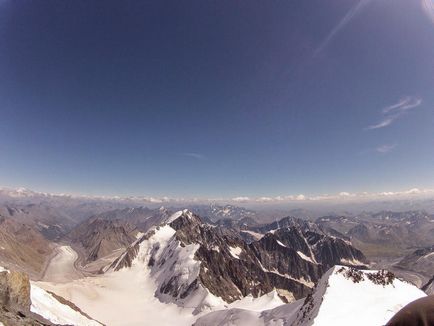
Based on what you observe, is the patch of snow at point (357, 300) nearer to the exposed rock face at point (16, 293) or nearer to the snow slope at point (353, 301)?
the snow slope at point (353, 301)

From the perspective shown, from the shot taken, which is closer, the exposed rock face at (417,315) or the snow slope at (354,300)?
the exposed rock face at (417,315)

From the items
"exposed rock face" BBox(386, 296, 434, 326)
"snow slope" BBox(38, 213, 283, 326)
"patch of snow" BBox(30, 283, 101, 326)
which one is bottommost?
"snow slope" BBox(38, 213, 283, 326)

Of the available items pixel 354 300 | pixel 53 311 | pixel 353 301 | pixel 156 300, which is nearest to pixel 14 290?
pixel 53 311

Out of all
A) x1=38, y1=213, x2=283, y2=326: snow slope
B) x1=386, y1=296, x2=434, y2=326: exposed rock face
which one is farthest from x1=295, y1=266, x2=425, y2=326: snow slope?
x1=38, y1=213, x2=283, y2=326: snow slope

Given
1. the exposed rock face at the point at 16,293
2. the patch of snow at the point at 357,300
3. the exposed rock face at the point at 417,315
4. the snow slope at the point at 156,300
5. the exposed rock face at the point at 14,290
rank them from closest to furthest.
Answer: the exposed rock face at the point at 417,315, the exposed rock face at the point at 16,293, the exposed rock face at the point at 14,290, the patch of snow at the point at 357,300, the snow slope at the point at 156,300

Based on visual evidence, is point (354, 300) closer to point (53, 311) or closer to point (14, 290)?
point (14, 290)

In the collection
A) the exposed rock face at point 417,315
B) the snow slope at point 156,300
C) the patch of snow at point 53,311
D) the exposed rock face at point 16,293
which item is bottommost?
the snow slope at point 156,300

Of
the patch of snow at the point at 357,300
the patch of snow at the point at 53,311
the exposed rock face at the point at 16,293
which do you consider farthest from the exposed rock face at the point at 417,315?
the patch of snow at the point at 53,311

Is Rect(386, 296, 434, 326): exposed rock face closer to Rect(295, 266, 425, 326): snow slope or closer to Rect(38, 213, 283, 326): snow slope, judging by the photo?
Rect(295, 266, 425, 326): snow slope

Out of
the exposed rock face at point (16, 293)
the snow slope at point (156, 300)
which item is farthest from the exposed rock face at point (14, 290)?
the snow slope at point (156, 300)

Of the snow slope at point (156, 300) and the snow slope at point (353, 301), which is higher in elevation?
the snow slope at point (353, 301)

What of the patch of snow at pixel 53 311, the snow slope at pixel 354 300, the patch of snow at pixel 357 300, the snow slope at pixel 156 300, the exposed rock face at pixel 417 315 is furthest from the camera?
the snow slope at pixel 156 300
